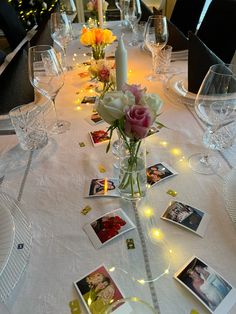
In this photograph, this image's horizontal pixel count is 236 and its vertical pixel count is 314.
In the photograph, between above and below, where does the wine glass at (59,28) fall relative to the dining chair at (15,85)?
above

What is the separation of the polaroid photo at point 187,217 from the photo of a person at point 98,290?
0.19 m

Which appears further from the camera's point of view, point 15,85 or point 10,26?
point 10,26

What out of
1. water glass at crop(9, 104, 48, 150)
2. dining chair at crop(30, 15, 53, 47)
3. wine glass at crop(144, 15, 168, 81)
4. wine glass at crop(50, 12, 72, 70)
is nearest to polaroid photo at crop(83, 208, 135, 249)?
water glass at crop(9, 104, 48, 150)

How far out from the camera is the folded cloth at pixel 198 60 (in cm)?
97

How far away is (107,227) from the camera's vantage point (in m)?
0.60

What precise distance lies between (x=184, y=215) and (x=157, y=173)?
15 cm

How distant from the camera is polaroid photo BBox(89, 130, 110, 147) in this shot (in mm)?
872

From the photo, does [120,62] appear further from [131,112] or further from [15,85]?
[15,85]

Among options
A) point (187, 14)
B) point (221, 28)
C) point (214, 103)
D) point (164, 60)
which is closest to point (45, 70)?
point (214, 103)

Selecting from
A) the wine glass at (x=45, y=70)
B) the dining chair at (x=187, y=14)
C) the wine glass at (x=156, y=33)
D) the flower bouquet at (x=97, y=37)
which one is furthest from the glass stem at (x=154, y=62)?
the dining chair at (x=187, y=14)

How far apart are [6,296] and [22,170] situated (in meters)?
0.37

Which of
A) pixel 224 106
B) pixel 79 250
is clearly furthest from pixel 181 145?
pixel 79 250

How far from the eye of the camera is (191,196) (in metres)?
0.67

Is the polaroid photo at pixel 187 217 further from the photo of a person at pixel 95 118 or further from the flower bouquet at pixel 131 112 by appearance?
the photo of a person at pixel 95 118
